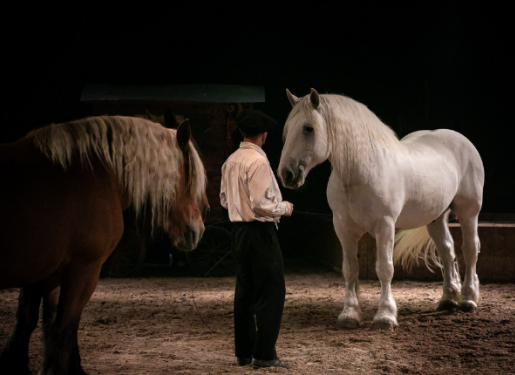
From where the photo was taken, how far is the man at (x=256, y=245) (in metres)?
2.66

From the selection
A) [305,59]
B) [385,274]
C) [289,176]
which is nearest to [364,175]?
[289,176]

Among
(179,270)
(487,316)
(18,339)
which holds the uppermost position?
(18,339)

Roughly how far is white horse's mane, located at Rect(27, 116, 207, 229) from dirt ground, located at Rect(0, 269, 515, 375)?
1.10 meters

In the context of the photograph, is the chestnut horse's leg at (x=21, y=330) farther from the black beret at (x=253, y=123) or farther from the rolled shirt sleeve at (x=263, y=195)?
the black beret at (x=253, y=123)

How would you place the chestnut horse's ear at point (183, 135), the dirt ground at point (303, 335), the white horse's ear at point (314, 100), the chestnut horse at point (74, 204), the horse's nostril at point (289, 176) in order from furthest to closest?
the white horse's ear at point (314, 100), the horse's nostril at point (289, 176), the dirt ground at point (303, 335), the chestnut horse's ear at point (183, 135), the chestnut horse at point (74, 204)

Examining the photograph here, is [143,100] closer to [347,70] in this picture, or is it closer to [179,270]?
[179,270]

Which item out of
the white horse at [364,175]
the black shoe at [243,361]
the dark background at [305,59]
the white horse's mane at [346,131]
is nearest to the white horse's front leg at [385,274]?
the white horse at [364,175]

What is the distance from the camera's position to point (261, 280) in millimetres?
2688

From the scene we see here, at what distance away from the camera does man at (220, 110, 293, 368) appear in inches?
105

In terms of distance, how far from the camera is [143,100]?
262 inches

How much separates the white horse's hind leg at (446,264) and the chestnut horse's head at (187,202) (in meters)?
2.91

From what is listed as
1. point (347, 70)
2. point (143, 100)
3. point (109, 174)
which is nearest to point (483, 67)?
point (347, 70)

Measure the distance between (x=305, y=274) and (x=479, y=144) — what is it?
13.5 ft

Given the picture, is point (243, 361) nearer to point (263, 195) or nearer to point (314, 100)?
point (263, 195)
